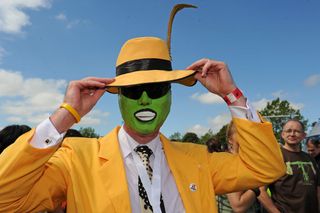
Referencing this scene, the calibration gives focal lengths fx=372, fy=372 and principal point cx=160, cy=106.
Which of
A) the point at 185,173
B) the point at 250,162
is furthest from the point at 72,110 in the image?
the point at 250,162

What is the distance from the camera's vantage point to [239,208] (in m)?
3.77

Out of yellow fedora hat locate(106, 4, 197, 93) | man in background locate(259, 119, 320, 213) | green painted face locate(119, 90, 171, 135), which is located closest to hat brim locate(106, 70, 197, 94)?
yellow fedora hat locate(106, 4, 197, 93)

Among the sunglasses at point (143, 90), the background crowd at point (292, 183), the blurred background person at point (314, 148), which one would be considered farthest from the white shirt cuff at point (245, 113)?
the blurred background person at point (314, 148)

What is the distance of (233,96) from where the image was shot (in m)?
2.34

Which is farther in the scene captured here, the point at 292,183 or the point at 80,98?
the point at 292,183

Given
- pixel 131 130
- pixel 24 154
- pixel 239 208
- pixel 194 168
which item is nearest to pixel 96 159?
pixel 131 130

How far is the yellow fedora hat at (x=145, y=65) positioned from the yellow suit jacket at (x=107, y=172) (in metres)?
0.39

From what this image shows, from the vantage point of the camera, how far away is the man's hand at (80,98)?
1990mm

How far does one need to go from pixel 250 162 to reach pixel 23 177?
1.33 meters

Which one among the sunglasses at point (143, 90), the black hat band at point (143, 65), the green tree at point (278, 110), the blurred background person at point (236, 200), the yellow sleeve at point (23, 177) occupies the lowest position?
the blurred background person at point (236, 200)

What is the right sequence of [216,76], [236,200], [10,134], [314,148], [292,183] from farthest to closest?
[314,148]
[292,183]
[236,200]
[10,134]
[216,76]

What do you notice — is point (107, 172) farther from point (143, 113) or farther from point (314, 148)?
point (314, 148)

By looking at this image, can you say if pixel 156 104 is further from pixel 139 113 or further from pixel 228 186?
pixel 228 186

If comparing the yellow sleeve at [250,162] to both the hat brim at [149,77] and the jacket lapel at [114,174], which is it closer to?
the hat brim at [149,77]
